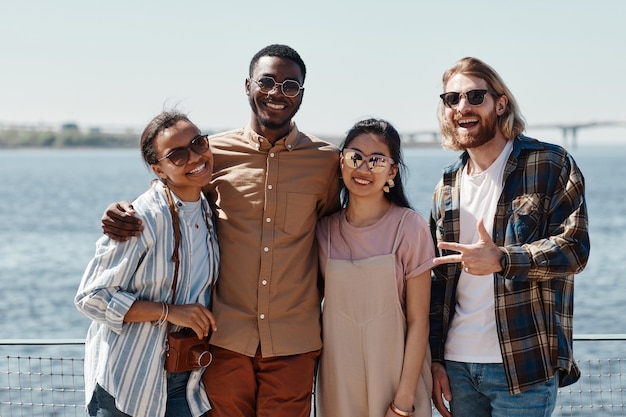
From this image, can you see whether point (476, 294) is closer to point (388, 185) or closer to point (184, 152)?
point (388, 185)

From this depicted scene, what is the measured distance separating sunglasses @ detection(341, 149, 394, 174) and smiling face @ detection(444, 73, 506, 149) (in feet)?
1.22

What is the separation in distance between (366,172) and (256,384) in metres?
1.12

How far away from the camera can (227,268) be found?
13.5 feet

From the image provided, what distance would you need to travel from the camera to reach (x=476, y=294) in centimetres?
402

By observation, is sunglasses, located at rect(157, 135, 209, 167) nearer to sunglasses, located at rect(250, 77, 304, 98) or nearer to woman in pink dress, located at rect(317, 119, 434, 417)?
sunglasses, located at rect(250, 77, 304, 98)

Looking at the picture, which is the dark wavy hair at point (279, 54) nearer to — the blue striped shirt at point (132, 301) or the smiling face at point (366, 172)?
the smiling face at point (366, 172)

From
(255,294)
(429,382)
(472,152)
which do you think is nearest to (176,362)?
(255,294)

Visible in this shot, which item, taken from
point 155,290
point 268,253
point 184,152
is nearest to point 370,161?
point 268,253

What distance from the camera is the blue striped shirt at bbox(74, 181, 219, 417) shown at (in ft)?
12.3

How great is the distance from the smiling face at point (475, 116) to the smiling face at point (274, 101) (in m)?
0.78

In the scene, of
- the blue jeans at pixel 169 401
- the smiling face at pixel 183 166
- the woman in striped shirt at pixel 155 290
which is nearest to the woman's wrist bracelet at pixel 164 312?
the woman in striped shirt at pixel 155 290

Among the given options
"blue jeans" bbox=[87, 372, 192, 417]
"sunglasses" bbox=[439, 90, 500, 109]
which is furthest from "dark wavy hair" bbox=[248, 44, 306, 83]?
"blue jeans" bbox=[87, 372, 192, 417]

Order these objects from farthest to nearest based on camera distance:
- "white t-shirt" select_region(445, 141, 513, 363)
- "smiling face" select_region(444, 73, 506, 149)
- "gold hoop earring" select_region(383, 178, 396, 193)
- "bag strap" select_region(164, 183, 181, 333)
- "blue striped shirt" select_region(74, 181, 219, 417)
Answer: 1. "gold hoop earring" select_region(383, 178, 396, 193)
2. "smiling face" select_region(444, 73, 506, 149)
3. "white t-shirt" select_region(445, 141, 513, 363)
4. "bag strap" select_region(164, 183, 181, 333)
5. "blue striped shirt" select_region(74, 181, 219, 417)

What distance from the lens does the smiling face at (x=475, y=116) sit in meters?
4.07
